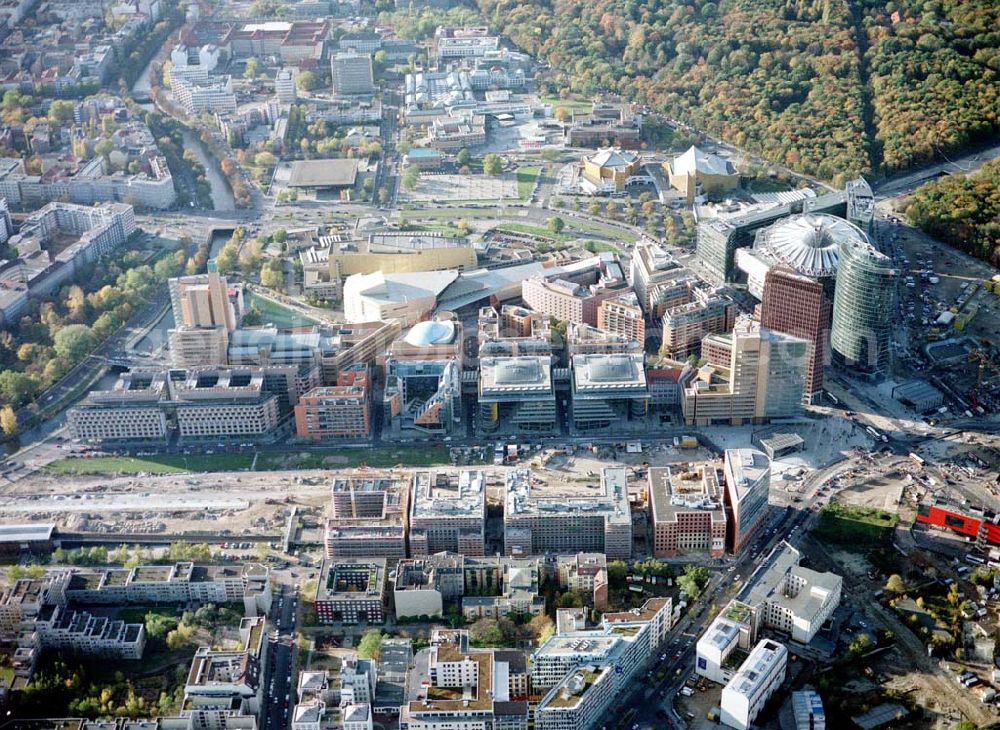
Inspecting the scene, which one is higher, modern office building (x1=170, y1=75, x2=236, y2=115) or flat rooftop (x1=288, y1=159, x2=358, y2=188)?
modern office building (x1=170, y1=75, x2=236, y2=115)

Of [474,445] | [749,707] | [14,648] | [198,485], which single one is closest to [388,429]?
[474,445]

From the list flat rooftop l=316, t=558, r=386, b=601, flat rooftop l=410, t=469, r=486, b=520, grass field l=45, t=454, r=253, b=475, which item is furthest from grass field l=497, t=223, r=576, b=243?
flat rooftop l=316, t=558, r=386, b=601

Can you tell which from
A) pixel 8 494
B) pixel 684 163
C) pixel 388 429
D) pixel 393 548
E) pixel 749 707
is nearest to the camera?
pixel 749 707

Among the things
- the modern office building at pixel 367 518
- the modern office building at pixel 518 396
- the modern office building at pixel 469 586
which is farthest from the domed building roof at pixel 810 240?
the modern office building at pixel 469 586

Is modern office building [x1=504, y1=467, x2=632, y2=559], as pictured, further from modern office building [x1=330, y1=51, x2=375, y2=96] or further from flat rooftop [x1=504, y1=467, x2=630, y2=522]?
modern office building [x1=330, y1=51, x2=375, y2=96]

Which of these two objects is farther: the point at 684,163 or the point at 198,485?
the point at 684,163

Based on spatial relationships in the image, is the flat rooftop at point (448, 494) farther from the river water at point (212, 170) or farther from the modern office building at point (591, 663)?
the river water at point (212, 170)

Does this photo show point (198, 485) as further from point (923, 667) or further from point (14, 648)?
point (923, 667)
